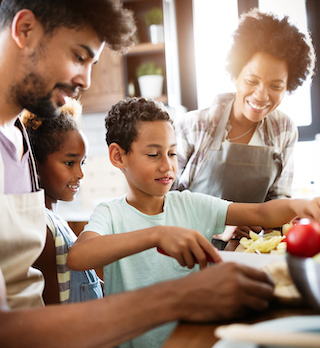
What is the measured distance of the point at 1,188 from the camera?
36.7 inches

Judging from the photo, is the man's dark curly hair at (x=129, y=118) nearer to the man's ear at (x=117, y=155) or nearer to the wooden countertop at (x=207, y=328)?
the man's ear at (x=117, y=155)

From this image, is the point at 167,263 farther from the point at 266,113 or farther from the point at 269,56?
the point at 269,56

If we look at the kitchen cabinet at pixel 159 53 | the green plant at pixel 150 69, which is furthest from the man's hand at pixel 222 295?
the green plant at pixel 150 69

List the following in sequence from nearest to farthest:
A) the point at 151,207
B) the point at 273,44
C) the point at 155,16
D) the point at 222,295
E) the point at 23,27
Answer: the point at 222,295, the point at 23,27, the point at 151,207, the point at 273,44, the point at 155,16

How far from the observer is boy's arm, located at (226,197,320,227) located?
1.03 m

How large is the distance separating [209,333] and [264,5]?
2911 millimetres

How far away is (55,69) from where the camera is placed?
3.19 ft

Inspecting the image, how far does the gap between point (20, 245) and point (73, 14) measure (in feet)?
2.05

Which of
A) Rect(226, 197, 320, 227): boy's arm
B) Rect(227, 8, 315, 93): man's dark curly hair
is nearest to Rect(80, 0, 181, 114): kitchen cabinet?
Rect(227, 8, 315, 93): man's dark curly hair

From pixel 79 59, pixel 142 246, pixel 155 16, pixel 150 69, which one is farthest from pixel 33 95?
pixel 155 16

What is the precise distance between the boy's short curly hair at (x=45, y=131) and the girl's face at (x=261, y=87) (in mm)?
937

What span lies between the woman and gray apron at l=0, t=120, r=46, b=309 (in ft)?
3.11

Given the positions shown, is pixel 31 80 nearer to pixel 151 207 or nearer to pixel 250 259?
pixel 151 207

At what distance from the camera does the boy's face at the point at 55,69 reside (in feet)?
3.15
